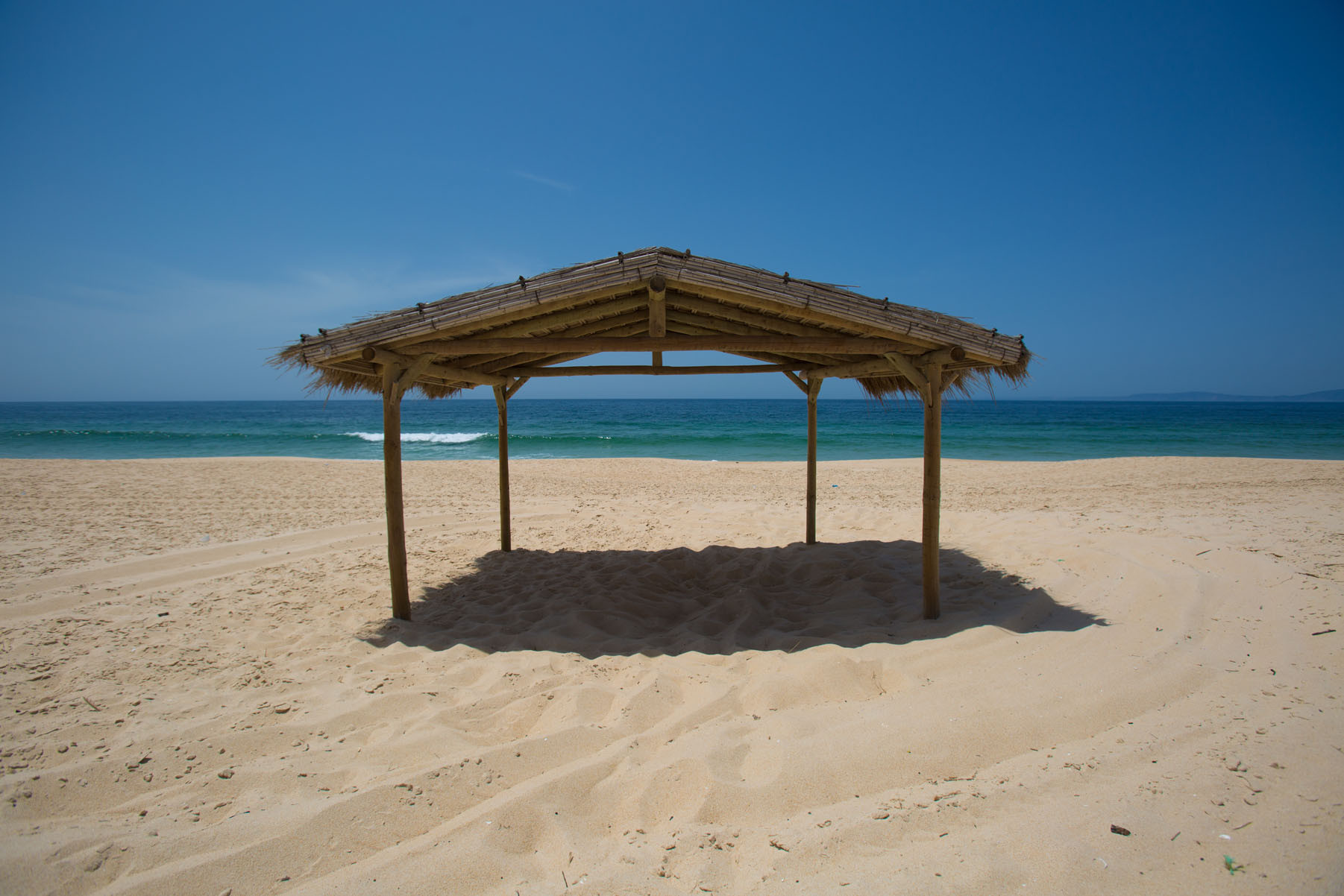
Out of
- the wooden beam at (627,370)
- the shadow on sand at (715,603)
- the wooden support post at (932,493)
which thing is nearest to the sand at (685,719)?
the shadow on sand at (715,603)

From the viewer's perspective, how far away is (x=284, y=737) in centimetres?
262

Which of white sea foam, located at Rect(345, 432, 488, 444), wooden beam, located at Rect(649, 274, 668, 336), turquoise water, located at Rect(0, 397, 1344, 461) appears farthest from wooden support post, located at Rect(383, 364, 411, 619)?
white sea foam, located at Rect(345, 432, 488, 444)

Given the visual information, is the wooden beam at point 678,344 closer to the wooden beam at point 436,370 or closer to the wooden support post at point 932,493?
the wooden beam at point 436,370

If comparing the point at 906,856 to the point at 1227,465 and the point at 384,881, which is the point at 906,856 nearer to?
the point at 384,881

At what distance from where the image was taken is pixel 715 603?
→ 455 cm

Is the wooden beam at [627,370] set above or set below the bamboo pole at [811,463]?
above

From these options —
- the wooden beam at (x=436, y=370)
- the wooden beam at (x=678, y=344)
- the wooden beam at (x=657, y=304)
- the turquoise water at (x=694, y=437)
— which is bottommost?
the turquoise water at (x=694, y=437)

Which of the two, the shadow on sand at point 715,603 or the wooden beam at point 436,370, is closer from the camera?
the shadow on sand at point 715,603

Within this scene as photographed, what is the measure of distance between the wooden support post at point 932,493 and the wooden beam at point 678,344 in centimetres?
38

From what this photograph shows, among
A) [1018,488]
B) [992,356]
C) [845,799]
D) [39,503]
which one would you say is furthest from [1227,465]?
[39,503]

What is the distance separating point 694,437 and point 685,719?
95.2ft

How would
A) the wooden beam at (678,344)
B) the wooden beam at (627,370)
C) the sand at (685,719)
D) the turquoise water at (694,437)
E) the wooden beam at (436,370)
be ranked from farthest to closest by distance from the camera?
1. the turquoise water at (694,437)
2. the wooden beam at (627,370)
3. the wooden beam at (678,344)
4. the wooden beam at (436,370)
5. the sand at (685,719)

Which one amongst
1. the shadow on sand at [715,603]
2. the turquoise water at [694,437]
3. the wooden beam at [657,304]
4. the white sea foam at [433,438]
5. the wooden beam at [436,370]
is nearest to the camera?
the wooden beam at [657,304]

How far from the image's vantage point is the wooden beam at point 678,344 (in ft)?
13.3
